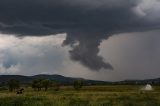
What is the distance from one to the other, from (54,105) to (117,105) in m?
9.50

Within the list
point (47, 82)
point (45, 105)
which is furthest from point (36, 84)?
point (45, 105)

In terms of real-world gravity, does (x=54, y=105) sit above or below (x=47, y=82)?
below

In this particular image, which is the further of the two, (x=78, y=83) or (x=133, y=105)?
(x=78, y=83)

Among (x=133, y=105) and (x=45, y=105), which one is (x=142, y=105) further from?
(x=45, y=105)

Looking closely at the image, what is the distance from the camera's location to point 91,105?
54188 millimetres

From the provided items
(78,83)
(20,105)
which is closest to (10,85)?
(78,83)

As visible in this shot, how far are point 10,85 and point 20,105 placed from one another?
457 ft

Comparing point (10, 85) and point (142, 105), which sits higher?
point (10, 85)

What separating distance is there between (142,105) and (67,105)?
36.4ft

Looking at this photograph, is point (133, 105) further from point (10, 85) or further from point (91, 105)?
point (10, 85)

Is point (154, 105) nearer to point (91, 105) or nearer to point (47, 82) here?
point (91, 105)

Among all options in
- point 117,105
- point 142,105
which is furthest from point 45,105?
point 142,105

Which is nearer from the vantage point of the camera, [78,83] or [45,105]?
[45,105]

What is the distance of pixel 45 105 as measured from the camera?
54250 mm
